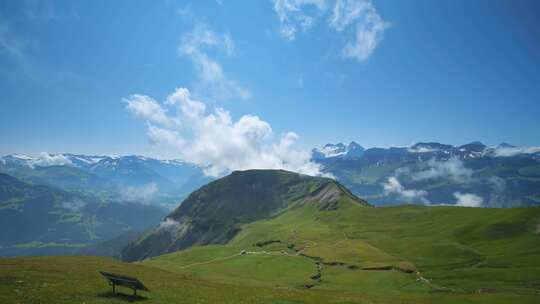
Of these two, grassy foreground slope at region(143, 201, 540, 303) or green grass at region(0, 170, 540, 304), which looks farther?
grassy foreground slope at region(143, 201, 540, 303)

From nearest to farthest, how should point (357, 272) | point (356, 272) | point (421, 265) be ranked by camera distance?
point (357, 272), point (356, 272), point (421, 265)

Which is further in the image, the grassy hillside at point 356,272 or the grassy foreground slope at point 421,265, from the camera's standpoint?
the grassy foreground slope at point 421,265

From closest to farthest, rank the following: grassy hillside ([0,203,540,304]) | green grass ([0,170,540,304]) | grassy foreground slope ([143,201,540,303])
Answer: grassy hillside ([0,203,540,304]) → green grass ([0,170,540,304]) → grassy foreground slope ([143,201,540,303])

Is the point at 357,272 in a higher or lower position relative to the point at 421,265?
lower

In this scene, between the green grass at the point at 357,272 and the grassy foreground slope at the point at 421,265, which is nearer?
the green grass at the point at 357,272

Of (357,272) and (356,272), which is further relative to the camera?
(356,272)

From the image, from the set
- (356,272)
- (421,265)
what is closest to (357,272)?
(356,272)

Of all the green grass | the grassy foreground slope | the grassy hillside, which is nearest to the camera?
the grassy hillside

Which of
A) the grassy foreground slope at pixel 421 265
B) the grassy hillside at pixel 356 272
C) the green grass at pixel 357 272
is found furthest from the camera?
the grassy foreground slope at pixel 421 265

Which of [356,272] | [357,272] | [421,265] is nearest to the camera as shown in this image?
[357,272]

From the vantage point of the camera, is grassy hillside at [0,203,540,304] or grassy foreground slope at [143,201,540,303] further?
grassy foreground slope at [143,201,540,303]

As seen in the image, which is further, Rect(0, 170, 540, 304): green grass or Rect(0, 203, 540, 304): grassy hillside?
Rect(0, 170, 540, 304): green grass

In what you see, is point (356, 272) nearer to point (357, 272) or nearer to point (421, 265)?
point (357, 272)

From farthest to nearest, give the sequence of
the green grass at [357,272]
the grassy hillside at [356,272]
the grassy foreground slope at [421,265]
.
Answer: the grassy foreground slope at [421,265] < the green grass at [357,272] < the grassy hillside at [356,272]
